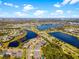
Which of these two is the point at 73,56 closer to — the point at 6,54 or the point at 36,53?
the point at 36,53

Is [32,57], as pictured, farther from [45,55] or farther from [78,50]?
[78,50]

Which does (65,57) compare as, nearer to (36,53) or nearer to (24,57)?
(36,53)

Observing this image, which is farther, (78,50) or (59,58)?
(78,50)

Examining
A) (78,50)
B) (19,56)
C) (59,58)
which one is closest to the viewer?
(59,58)

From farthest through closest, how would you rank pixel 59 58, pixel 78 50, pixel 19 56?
pixel 78 50 → pixel 19 56 → pixel 59 58

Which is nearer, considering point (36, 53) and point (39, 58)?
point (39, 58)

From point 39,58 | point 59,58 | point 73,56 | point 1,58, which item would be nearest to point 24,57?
point 39,58

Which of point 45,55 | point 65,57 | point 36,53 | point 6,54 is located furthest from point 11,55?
point 65,57
